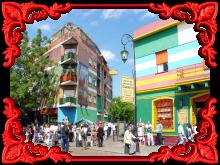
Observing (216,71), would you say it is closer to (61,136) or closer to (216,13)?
(216,13)

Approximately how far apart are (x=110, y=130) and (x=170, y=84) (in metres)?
10.2

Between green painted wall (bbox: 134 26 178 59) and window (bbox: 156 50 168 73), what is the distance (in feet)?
0.78

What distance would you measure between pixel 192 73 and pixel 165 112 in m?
2.81

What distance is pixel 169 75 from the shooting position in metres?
18.9

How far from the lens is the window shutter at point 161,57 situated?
1888 centimetres

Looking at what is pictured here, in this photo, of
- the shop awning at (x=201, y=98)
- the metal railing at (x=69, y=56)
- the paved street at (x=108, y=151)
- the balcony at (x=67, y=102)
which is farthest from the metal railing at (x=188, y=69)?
the metal railing at (x=69, y=56)

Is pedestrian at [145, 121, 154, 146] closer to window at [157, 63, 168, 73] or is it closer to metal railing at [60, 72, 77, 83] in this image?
window at [157, 63, 168, 73]

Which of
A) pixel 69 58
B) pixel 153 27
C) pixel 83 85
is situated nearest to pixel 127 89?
pixel 153 27

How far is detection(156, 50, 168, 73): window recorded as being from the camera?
1891cm

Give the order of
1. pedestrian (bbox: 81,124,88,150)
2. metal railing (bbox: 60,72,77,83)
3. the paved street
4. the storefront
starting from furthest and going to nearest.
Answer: metal railing (bbox: 60,72,77,83)
the storefront
pedestrian (bbox: 81,124,88,150)
the paved street

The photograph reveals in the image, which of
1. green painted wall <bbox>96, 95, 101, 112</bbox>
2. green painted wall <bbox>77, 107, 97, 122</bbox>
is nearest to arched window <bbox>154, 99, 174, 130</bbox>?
green painted wall <bbox>77, 107, 97, 122</bbox>

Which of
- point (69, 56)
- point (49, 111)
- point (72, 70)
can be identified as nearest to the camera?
point (49, 111)

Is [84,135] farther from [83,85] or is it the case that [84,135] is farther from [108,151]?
[83,85]

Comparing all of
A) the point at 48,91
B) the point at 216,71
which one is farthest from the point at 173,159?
the point at 48,91
